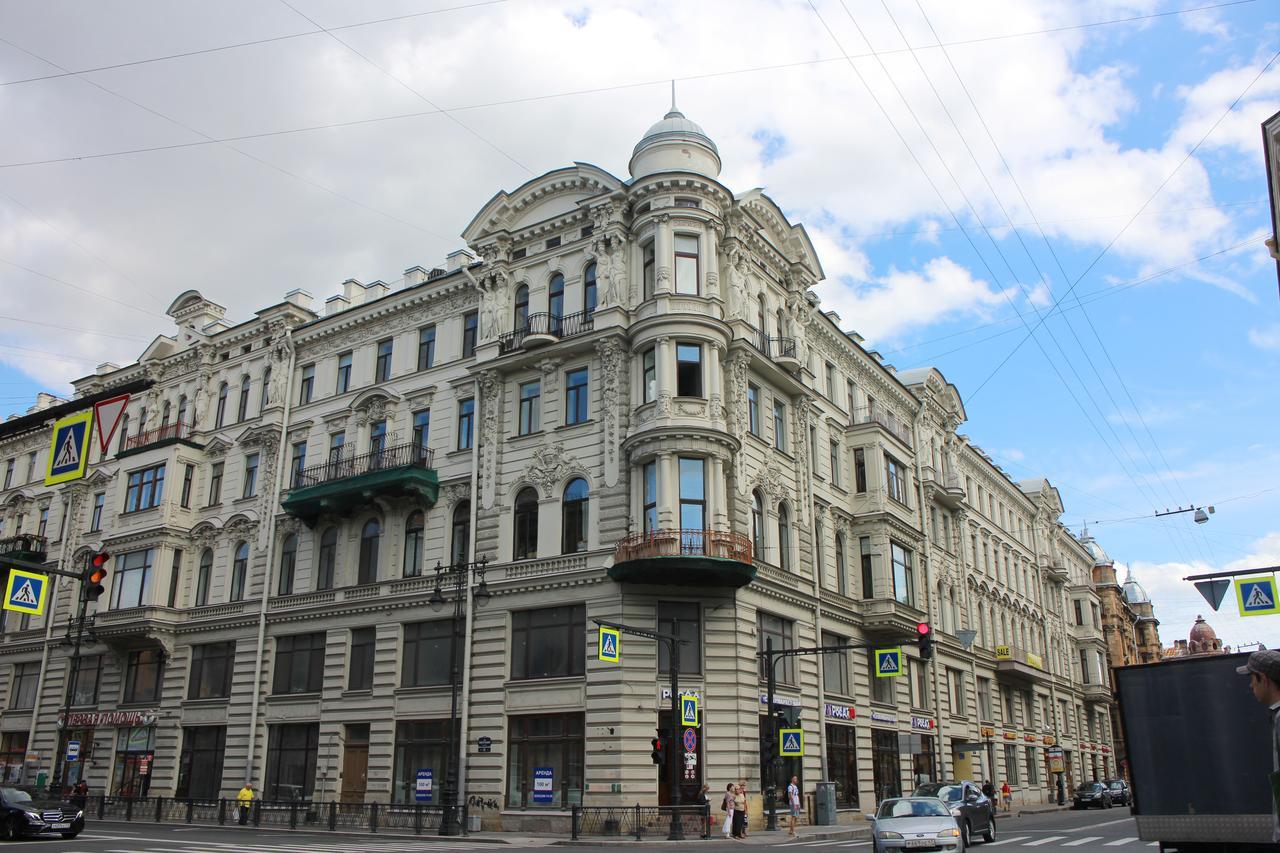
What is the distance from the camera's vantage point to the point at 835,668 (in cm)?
3869

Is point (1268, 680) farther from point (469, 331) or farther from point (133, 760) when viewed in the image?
point (133, 760)

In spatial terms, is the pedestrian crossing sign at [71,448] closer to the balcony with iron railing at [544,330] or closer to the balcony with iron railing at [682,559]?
the balcony with iron railing at [682,559]

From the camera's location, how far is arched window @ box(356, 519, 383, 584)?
39.5 m

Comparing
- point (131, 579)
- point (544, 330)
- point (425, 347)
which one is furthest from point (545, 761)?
point (131, 579)

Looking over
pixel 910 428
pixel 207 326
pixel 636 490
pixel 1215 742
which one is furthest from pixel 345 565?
pixel 1215 742

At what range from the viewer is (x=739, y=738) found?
Answer: 31.2m

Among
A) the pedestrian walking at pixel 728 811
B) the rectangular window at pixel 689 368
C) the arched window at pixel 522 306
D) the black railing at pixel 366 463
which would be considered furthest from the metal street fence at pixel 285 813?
the arched window at pixel 522 306

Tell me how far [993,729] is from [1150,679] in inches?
1703

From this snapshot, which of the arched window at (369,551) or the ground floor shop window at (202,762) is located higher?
the arched window at (369,551)

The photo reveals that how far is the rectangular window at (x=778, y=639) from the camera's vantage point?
33.5m

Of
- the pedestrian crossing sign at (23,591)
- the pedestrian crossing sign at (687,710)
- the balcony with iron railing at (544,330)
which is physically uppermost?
the balcony with iron railing at (544,330)

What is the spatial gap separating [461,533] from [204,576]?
1521 cm

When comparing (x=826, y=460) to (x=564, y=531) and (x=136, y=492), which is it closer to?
(x=564, y=531)

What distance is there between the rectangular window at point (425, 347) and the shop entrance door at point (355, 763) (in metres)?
14.3
